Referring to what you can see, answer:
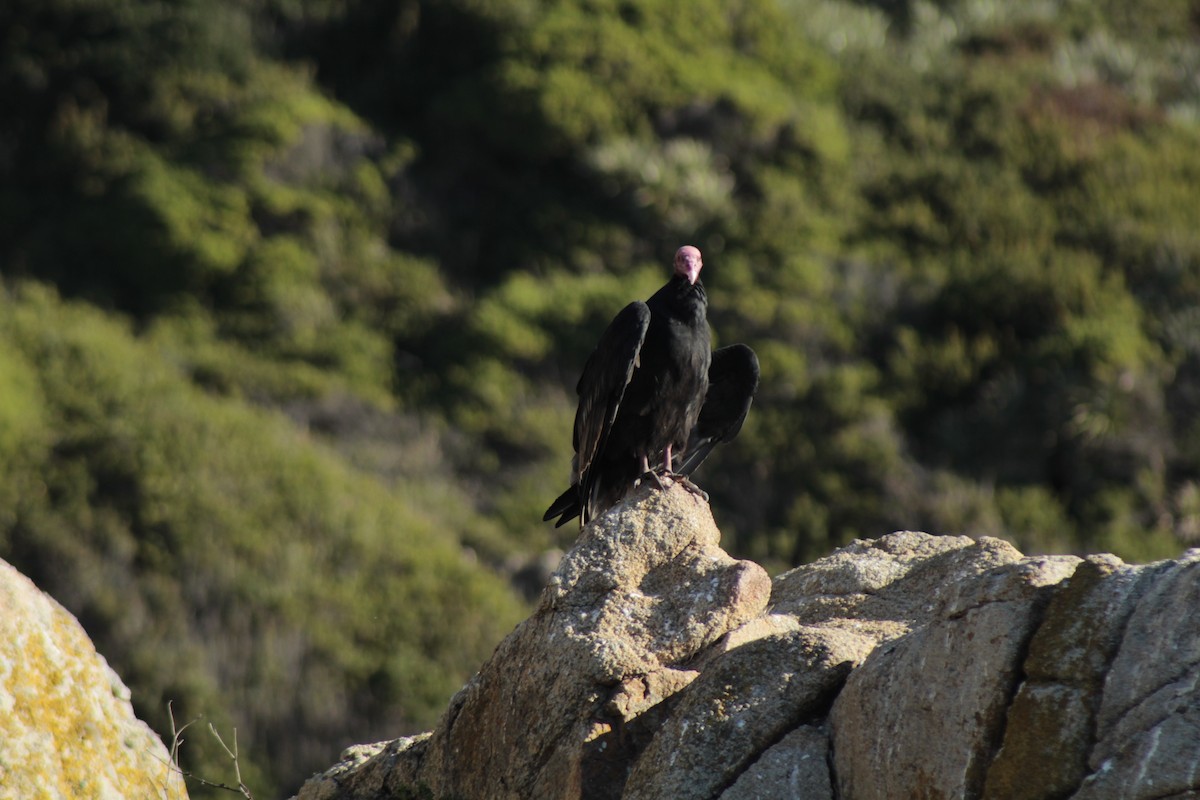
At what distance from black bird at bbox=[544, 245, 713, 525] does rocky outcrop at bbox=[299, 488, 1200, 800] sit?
0.86 meters

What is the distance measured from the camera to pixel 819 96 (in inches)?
699

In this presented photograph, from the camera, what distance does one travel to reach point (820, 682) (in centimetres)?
430

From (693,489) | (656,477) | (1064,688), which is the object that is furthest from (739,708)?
(656,477)

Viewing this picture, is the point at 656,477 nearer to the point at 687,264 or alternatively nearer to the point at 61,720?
the point at 687,264

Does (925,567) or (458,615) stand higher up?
(458,615)

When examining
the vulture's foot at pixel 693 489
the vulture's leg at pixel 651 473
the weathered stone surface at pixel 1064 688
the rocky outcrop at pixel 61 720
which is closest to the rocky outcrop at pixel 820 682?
the weathered stone surface at pixel 1064 688

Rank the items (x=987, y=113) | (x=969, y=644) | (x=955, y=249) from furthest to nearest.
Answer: (x=987, y=113) < (x=955, y=249) < (x=969, y=644)

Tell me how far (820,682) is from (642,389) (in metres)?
2.04

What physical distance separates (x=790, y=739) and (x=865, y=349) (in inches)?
430

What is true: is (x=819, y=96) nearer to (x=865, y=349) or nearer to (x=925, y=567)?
(x=865, y=349)

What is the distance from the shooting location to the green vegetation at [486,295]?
1163 cm

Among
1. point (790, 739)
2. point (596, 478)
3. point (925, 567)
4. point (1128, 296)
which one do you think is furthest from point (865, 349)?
point (790, 739)

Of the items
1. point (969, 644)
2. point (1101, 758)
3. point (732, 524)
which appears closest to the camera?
point (1101, 758)

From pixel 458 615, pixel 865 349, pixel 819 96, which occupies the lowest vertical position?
pixel 458 615
